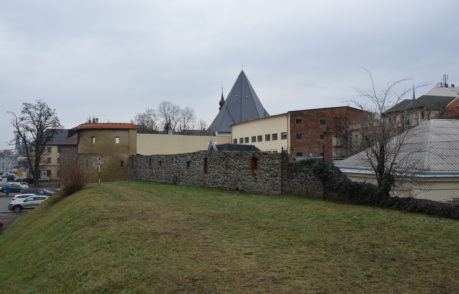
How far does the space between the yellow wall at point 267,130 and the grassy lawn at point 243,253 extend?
32798mm

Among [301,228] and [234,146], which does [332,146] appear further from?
[301,228]

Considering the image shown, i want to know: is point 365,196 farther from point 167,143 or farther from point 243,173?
point 167,143

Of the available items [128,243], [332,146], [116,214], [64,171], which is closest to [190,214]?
[116,214]

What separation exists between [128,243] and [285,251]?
3.59m

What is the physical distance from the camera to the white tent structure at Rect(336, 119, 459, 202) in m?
13.9

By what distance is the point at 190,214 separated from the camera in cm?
1189

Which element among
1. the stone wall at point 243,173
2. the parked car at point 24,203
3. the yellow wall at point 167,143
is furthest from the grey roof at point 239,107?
the stone wall at point 243,173

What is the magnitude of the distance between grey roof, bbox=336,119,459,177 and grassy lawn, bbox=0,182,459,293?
390 cm

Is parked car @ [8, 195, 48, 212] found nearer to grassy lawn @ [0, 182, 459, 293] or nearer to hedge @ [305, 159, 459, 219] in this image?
grassy lawn @ [0, 182, 459, 293]

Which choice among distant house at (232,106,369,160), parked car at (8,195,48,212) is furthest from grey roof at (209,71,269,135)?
parked car at (8,195,48,212)

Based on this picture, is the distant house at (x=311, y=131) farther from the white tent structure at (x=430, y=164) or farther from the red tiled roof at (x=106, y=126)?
the white tent structure at (x=430, y=164)

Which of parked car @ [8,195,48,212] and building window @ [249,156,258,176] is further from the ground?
building window @ [249,156,258,176]

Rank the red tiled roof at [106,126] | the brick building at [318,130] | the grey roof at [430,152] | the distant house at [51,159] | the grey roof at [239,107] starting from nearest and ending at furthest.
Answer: the grey roof at [430,152] < the red tiled roof at [106,126] < the brick building at [318,130] < the grey roof at [239,107] < the distant house at [51,159]

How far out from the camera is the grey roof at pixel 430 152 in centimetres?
1416
